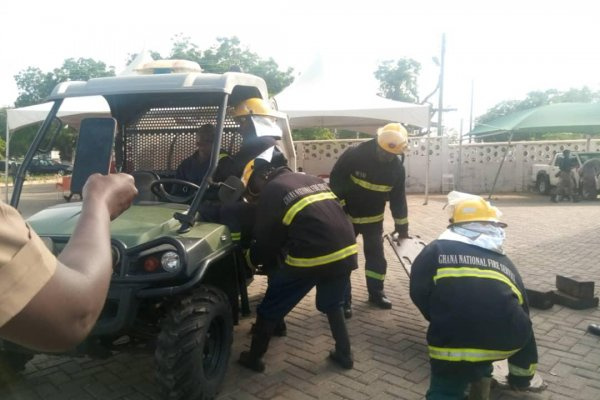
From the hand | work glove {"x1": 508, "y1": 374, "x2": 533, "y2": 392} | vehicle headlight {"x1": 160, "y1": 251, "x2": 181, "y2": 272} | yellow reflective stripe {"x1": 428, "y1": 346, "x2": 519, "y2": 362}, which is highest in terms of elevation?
the hand

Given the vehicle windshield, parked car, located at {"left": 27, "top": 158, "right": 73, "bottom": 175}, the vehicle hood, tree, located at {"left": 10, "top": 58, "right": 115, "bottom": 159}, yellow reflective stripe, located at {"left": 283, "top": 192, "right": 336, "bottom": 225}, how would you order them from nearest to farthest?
the vehicle hood → yellow reflective stripe, located at {"left": 283, "top": 192, "right": 336, "bottom": 225} → parked car, located at {"left": 27, "top": 158, "right": 73, "bottom": 175} → the vehicle windshield → tree, located at {"left": 10, "top": 58, "right": 115, "bottom": 159}

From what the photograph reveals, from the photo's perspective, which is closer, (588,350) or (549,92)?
(588,350)

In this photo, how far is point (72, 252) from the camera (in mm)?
1041

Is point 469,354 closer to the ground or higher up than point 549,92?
closer to the ground

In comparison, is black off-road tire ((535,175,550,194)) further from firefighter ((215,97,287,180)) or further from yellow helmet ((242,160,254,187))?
yellow helmet ((242,160,254,187))

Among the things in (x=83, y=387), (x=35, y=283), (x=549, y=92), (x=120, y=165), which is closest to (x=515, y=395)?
(x=83, y=387)

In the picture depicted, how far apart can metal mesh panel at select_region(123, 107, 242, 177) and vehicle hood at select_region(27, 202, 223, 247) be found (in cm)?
148

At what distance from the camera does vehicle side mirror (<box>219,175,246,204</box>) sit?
3.53 m

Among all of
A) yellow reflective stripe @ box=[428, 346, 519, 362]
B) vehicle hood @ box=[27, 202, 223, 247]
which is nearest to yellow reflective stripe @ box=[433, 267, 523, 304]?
yellow reflective stripe @ box=[428, 346, 519, 362]

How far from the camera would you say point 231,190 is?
355cm

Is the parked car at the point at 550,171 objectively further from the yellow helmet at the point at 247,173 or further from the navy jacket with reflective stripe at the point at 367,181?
the yellow helmet at the point at 247,173

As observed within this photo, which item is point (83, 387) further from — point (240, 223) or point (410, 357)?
point (410, 357)

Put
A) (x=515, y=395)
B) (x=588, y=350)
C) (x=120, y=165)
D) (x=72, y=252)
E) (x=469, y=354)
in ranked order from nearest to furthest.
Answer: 1. (x=72, y=252)
2. (x=469, y=354)
3. (x=515, y=395)
4. (x=588, y=350)
5. (x=120, y=165)

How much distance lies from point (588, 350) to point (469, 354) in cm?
194
